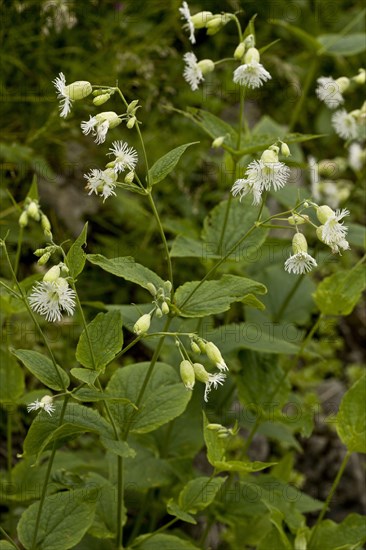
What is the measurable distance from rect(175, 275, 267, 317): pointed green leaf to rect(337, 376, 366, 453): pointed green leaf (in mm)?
502

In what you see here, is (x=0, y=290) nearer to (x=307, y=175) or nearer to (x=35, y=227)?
(x=35, y=227)

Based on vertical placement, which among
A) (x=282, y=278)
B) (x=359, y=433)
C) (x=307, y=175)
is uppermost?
(x=359, y=433)

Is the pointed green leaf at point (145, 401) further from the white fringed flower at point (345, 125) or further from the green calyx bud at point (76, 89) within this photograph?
the white fringed flower at point (345, 125)

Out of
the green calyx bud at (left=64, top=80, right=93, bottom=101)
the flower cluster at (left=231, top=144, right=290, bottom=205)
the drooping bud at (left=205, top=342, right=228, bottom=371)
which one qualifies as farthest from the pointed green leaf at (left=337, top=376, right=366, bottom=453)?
the green calyx bud at (left=64, top=80, right=93, bottom=101)

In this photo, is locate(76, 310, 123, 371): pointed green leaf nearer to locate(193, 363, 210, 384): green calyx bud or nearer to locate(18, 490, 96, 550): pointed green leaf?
locate(193, 363, 210, 384): green calyx bud

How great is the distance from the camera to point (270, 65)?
14.2ft

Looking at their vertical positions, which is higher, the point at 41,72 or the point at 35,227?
the point at 41,72

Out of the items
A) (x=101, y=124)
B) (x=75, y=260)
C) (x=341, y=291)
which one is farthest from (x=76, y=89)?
(x=341, y=291)

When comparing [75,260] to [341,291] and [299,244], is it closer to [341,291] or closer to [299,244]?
[299,244]

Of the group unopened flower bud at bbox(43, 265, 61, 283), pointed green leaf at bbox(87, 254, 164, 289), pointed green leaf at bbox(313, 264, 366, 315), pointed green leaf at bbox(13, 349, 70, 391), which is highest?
unopened flower bud at bbox(43, 265, 61, 283)

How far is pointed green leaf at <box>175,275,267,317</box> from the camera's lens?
1.68 metres

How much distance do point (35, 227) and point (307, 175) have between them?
2.07 meters

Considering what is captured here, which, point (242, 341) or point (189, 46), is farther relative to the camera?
point (189, 46)

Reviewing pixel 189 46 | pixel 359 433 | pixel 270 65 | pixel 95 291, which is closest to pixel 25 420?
pixel 95 291
